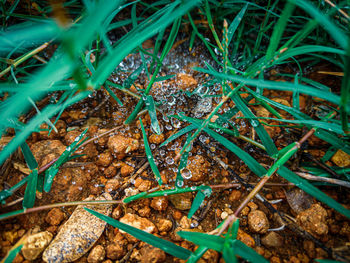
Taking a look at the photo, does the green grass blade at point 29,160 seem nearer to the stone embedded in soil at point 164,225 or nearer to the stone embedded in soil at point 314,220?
the stone embedded in soil at point 164,225

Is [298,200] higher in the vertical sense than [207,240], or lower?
lower

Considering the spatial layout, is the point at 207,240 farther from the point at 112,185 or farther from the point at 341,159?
the point at 341,159

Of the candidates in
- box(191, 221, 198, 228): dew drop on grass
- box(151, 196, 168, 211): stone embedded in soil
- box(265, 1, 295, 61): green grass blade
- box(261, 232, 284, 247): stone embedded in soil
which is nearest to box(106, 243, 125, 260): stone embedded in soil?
box(151, 196, 168, 211): stone embedded in soil

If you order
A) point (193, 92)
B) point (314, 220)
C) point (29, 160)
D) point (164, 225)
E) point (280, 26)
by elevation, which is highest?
point (280, 26)

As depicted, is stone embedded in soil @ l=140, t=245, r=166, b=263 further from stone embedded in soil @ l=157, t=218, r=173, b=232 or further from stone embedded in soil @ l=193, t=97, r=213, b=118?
stone embedded in soil @ l=193, t=97, r=213, b=118

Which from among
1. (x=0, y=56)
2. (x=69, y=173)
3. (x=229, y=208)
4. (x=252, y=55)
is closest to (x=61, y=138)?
(x=69, y=173)

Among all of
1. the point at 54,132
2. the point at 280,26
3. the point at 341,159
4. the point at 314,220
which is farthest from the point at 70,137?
the point at 341,159
